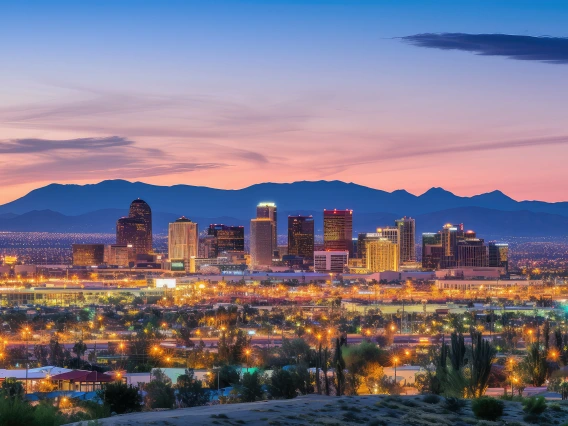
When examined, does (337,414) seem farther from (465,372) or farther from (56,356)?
(56,356)

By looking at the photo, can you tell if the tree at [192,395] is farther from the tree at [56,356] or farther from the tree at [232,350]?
the tree at [56,356]

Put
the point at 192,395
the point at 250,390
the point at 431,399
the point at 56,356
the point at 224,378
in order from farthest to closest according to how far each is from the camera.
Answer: the point at 56,356, the point at 224,378, the point at 192,395, the point at 250,390, the point at 431,399

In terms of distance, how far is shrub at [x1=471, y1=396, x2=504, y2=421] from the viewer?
105ft

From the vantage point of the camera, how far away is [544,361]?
49.6 meters

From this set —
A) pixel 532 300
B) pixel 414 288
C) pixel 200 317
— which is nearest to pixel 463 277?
pixel 414 288

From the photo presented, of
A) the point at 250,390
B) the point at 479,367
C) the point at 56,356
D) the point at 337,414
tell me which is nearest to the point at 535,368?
the point at 479,367

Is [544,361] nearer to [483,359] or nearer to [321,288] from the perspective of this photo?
[483,359]

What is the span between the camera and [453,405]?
33.1 meters

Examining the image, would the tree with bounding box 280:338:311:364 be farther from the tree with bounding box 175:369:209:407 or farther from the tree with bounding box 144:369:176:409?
the tree with bounding box 175:369:209:407

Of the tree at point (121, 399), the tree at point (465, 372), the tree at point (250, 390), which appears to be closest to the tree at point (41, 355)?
the tree at point (250, 390)

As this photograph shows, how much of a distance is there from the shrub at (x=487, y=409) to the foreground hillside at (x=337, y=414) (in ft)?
0.67

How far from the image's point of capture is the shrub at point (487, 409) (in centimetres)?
3212

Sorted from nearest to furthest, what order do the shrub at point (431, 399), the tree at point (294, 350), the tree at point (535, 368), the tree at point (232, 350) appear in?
the shrub at point (431, 399) → the tree at point (535, 368) → the tree at point (294, 350) → the tree at point (232, 350)

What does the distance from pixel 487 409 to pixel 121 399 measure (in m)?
11.4
